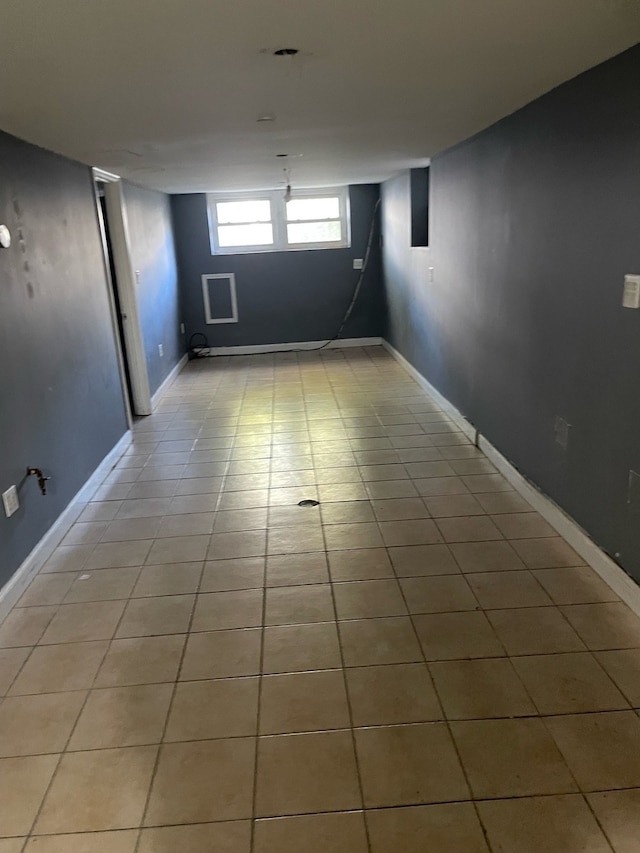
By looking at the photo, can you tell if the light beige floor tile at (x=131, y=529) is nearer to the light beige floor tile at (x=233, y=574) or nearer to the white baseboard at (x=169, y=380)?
the light beige floor tile at (x=233, y=574)

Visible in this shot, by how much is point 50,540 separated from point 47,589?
38 cm

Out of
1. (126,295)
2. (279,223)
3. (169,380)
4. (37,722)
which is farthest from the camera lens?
(279,223)

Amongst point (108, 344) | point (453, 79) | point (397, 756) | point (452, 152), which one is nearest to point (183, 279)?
point (108, 344)

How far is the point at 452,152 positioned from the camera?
447 cm

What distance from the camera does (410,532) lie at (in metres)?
3.14

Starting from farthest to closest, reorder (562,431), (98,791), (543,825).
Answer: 1. (562,431)
2. (98,791)
3. (543,825)

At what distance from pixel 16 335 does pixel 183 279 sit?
504 cm

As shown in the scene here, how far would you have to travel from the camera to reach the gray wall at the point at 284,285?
769 cm

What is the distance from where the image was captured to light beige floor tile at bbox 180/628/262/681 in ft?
7.27

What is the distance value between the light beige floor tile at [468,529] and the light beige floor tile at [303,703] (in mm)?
1112

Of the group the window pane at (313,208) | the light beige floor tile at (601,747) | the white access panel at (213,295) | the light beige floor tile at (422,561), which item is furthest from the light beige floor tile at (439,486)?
the window pane at (313,208)

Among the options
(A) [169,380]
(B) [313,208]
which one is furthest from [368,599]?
(B) [313,208]

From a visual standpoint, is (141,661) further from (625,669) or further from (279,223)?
(279,223)

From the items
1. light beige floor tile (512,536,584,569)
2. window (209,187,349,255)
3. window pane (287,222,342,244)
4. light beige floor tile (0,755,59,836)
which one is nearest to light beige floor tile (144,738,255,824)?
light beige floor tile (0,755,59,836)
